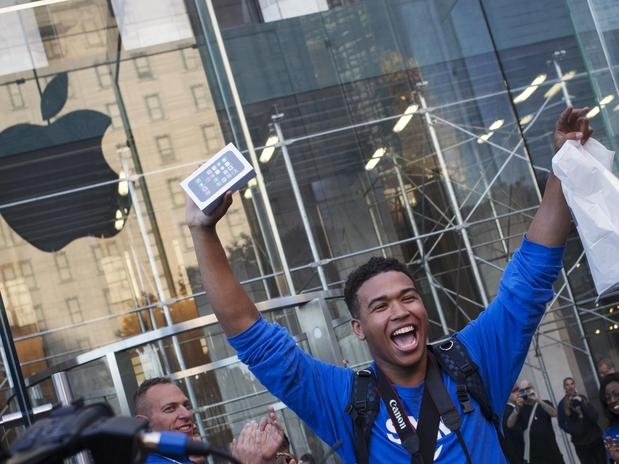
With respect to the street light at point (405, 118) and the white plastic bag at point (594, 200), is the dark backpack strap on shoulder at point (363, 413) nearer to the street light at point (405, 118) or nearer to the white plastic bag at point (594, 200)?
the white plastic bag at point (594, 200)

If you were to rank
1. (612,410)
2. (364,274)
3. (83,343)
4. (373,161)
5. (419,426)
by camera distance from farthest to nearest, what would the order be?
(373,161), (83,343), (612,410), (364,274), (419,426)

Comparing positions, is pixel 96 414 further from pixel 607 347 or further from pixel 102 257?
pixel 102 257

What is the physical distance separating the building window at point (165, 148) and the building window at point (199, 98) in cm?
38

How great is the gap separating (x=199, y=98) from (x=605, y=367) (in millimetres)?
3965

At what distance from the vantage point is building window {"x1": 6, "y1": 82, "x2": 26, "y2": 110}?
29.2 ft

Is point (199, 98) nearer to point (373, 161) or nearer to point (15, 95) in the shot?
point (15, 95)

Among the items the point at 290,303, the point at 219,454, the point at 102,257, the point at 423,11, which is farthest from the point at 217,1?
the point at 219,454

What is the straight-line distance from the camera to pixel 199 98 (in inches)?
360

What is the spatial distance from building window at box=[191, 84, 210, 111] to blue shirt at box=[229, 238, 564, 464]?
6.71 meters

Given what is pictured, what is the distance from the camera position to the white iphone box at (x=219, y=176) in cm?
243

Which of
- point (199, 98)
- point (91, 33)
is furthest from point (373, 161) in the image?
point (91, 33)

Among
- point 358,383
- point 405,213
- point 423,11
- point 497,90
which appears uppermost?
point 423,11

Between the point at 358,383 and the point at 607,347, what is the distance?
548 centimetres

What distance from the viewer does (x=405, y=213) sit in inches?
367
